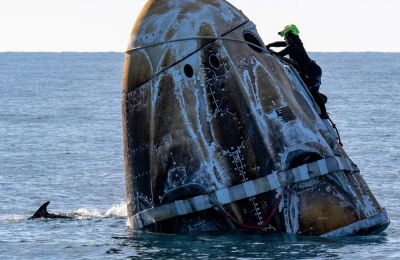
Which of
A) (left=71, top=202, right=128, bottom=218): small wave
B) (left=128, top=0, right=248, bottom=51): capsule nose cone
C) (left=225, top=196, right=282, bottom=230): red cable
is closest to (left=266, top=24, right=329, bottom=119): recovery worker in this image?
(left=128, top=0, right=248, bottom=51): capsule nose cone

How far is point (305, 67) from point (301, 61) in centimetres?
14

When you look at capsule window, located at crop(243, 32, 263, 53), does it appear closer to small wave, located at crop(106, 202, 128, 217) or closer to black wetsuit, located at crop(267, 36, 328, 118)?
black wetsuit, located at crop(267, 36, 328, 118)

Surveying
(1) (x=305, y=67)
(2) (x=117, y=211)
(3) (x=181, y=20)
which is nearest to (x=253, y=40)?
(3) (x=181, y=20)

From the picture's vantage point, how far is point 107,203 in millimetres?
28062

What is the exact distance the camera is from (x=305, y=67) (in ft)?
67.3

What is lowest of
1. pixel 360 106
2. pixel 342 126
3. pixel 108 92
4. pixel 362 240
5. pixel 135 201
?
pixel 362 240

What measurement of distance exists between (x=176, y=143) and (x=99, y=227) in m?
4.87

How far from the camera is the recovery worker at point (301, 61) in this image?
20.2 meters

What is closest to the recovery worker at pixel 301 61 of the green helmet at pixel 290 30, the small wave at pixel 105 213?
the green helmet at pixel 290 30

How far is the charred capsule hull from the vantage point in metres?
18.5

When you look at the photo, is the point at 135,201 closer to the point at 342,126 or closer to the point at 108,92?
the point at 342,126

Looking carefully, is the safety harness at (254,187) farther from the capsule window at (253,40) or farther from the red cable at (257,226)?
the capsule window at (253,40)

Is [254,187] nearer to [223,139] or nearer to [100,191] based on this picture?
[223,139]

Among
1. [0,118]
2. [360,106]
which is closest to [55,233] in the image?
[0,118]
